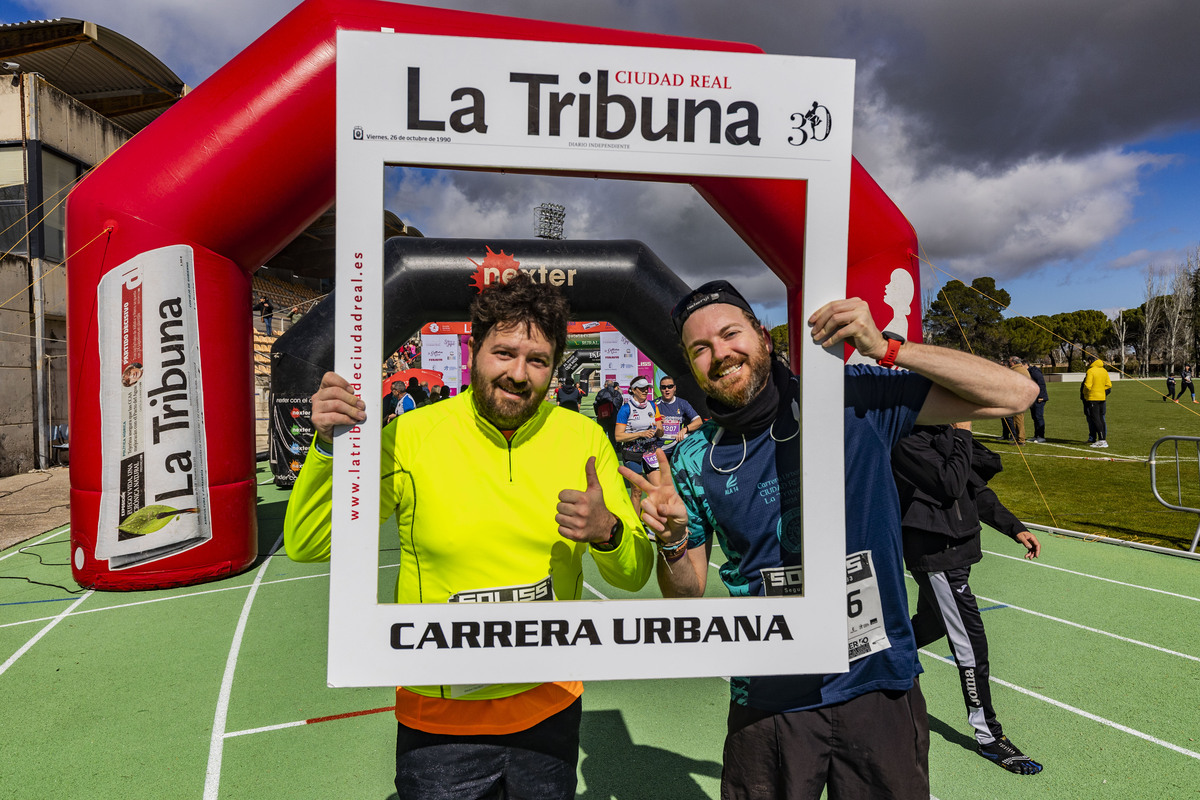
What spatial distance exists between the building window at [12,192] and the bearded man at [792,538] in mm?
16040

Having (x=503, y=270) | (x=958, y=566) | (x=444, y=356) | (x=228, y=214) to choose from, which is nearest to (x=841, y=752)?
(x=958, y=566)

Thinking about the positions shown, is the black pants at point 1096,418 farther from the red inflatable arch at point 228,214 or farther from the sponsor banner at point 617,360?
the red inflatable arch at point 228,214

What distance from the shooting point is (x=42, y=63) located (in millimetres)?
14750

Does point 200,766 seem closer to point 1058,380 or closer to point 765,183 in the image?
point 765,183

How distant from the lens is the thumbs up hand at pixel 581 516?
1462 mm

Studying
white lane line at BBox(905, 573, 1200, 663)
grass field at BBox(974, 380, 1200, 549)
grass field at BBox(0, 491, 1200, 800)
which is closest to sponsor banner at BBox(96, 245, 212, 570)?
grass field at BBox(0, 491, 1200, 800)

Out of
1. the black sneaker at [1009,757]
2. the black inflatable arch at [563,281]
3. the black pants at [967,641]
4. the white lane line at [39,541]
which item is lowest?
the white lane line at [39,541]

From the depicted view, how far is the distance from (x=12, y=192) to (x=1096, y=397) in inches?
897

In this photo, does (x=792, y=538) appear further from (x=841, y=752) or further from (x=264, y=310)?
(x=264, y=310)

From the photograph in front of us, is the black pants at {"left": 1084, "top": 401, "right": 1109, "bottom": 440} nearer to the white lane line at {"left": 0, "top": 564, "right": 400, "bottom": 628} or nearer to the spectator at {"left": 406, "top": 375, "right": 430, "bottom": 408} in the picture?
the spectator at {"left": 406, "top": 375, "right": 430, "bottom": 408}

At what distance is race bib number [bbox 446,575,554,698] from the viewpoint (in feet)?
5.03

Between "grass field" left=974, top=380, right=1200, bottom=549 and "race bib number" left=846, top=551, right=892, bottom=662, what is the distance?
15.1 feet

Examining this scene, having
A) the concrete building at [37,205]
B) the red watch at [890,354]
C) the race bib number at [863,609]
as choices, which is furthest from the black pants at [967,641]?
the concrete building at [37,205]

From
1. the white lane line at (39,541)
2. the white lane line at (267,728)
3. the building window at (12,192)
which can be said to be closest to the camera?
the white lane line at (267,728)
